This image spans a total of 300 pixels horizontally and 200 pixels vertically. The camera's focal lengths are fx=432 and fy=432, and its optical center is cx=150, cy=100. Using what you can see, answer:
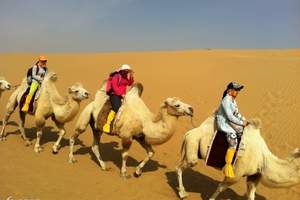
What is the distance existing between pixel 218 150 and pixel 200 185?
1927mm

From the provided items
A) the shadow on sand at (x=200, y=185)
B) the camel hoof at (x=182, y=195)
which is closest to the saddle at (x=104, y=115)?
the shadow on sand at (x=200, y=185)

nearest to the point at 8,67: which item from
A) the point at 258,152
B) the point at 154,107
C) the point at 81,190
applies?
the point at 154,107

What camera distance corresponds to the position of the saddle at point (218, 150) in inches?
313

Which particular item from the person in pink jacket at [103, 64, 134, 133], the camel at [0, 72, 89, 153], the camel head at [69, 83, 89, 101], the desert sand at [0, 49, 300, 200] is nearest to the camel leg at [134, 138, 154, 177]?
the desert sand at [0, 49, 300, 200]

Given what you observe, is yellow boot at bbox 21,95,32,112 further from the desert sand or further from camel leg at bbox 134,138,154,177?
camel leg at bbox 134,138,154,177

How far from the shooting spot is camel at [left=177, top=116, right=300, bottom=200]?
746 centimetres

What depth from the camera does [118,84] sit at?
10148 mm

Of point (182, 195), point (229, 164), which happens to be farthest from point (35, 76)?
point (229, 164)

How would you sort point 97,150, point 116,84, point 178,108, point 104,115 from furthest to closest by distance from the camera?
Result: 1. point 97,150
2. point 116,84
3. point 104,115
4. point 178,108

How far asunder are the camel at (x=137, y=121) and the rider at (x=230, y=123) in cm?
94

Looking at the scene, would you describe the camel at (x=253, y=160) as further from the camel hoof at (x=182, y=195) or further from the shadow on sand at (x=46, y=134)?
the shadow on sand at (x=46, y=134)

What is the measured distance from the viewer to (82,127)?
34.1ft

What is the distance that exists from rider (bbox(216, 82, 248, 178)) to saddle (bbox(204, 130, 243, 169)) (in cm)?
14

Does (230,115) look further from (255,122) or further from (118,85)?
(118,85)
